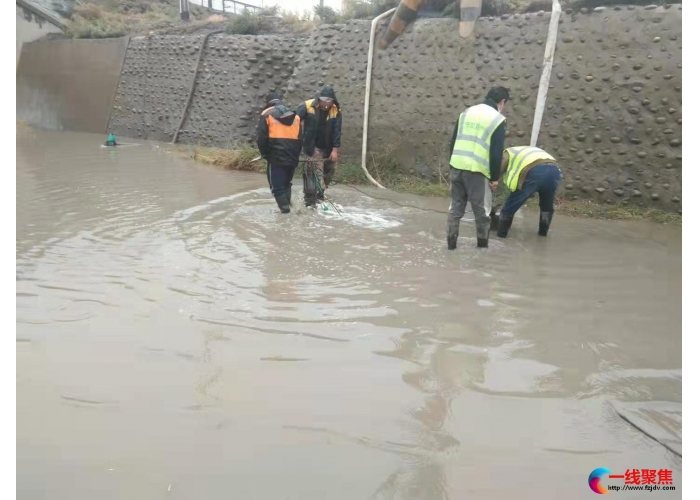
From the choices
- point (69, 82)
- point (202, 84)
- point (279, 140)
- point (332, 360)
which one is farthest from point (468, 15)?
point (69, 82)

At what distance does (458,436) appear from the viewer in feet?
8.00

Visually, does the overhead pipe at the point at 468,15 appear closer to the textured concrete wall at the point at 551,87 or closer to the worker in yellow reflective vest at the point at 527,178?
the textured concrete wall at the point at 551,87

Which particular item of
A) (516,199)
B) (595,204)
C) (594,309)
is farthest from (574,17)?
(594,309)

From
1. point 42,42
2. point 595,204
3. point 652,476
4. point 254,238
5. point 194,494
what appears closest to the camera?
point 194,494

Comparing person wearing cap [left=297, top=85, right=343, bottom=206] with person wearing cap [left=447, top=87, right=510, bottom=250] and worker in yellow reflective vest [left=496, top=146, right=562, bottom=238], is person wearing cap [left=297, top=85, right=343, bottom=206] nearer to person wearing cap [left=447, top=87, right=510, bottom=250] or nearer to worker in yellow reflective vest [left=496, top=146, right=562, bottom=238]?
person wearing cap [left=447, top=87, right=510, bottom=250]

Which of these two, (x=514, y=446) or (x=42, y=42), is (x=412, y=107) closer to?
(x=514, y=446)

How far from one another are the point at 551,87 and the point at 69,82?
1541 centimetres

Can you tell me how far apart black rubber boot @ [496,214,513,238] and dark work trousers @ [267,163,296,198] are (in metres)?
2.42

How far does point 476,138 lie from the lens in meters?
5.16

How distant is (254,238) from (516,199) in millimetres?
2635

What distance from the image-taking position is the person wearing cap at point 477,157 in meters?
5.11


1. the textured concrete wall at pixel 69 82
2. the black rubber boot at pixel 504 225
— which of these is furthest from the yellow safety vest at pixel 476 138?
the textured concrete wall at pixel 69 82

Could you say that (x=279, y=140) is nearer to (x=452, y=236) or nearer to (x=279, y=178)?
(x=279, y=178)

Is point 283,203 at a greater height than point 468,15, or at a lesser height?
lesser
